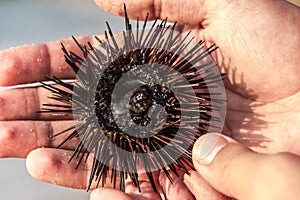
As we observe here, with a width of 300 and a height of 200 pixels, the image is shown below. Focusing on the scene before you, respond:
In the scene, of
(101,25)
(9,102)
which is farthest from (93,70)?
(101,25)

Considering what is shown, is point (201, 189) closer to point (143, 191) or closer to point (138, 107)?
point (143, 191)

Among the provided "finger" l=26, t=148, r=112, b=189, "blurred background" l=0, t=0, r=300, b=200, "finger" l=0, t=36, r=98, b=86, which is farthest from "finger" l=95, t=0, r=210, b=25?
"blurred background" l=0, t=0, r=300, b=200

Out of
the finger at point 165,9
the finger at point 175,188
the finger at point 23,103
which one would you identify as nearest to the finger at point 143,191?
the finger at point 175,188

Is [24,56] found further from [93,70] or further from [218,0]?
[218,0]

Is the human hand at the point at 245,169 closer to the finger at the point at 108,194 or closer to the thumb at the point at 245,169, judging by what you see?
the thumb at the point at 245,169

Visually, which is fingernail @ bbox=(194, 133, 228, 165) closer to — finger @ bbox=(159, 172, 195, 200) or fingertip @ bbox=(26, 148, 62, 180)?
finger @ bbox=(159, 172, 195, 200)

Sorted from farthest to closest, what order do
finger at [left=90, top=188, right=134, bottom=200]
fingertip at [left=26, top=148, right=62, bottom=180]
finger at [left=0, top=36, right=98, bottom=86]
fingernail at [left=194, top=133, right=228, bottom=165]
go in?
1. finger at [left=0, top=36, right=98, bottom=86]
2. fingertip at [left=26, top=148, right=62, bottom=180]
3. finger at [left=90, top=188, right=134, bottom=200]
4. fingernail at [left=194, top=133, right=228, bottom=165]
